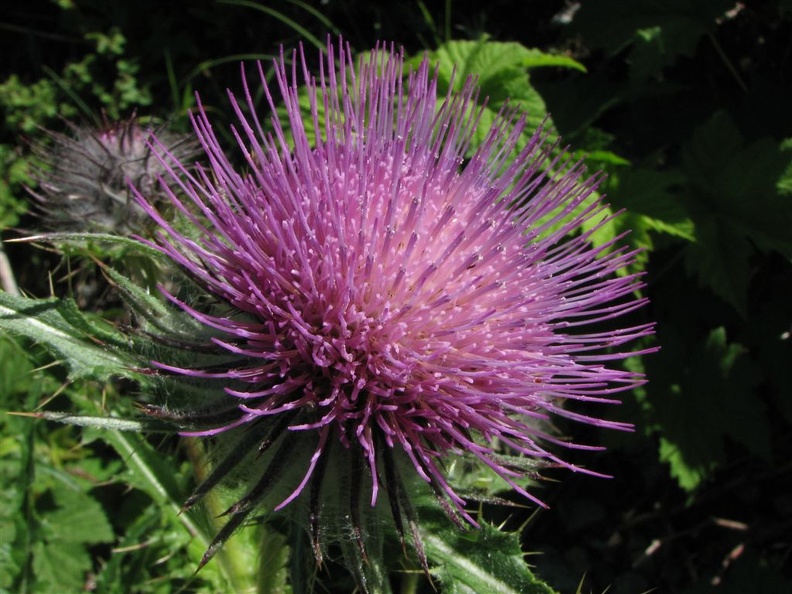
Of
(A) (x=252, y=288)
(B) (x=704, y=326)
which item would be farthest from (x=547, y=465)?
(B) (x=704, y=326)

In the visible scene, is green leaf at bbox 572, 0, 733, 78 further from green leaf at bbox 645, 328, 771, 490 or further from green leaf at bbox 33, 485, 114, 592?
green leaf at bbox 33, 485, 114, 592

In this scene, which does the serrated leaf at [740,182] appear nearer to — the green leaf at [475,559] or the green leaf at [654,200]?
the green leaf at [654,200]

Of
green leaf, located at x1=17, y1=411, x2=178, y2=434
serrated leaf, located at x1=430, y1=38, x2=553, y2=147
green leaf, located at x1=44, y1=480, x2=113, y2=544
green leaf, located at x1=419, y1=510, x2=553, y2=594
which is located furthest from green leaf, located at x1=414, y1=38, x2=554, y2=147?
green leaf, located at x1=44, y1=480, x2=113, y2=544

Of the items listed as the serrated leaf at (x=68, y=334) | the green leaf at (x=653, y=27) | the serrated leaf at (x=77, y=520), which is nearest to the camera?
the serrated leaf at (x=68, y=334)

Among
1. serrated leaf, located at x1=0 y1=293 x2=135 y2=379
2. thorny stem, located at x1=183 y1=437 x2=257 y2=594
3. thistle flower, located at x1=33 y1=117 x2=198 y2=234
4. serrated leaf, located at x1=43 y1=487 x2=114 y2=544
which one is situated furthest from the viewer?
serrated leaf, located at x1=43 y1=487 x2=114 y2=544

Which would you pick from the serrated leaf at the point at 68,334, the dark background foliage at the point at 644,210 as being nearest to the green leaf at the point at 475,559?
the serrated leaf at the point at 68,334

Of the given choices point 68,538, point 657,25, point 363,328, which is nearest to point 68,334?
point 363,328
